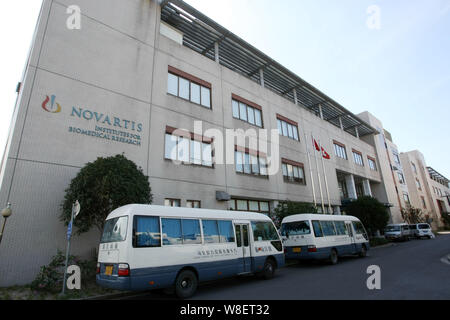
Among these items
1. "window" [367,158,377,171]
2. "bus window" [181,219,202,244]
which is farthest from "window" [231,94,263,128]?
"window" [367,158,377,171]

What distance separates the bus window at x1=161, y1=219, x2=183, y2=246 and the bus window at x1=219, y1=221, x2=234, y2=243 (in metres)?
1.77

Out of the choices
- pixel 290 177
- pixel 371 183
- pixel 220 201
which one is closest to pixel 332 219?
pixel 220 201

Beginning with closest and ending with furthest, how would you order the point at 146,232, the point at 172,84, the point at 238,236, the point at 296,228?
1. the point at 146,232
2. the point at 238,236
3. the point at 296,228
4. the point at 172,84

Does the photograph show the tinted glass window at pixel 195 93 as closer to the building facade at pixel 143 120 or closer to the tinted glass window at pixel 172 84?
the building facade at pixel 143 120

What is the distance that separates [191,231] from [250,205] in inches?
430

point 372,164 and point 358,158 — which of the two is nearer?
point 358,158

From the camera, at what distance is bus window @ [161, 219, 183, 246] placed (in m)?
7.56

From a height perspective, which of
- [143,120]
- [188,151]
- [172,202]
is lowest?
[172,202]

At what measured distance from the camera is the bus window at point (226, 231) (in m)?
9.16

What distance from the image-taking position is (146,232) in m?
7.20

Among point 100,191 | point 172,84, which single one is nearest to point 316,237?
point 100,191

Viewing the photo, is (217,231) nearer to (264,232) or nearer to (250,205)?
(264,232)

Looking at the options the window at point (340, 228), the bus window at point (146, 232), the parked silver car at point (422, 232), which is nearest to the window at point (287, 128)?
the window at point (340, 228)

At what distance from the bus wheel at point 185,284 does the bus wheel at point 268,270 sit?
3504 millimetres
